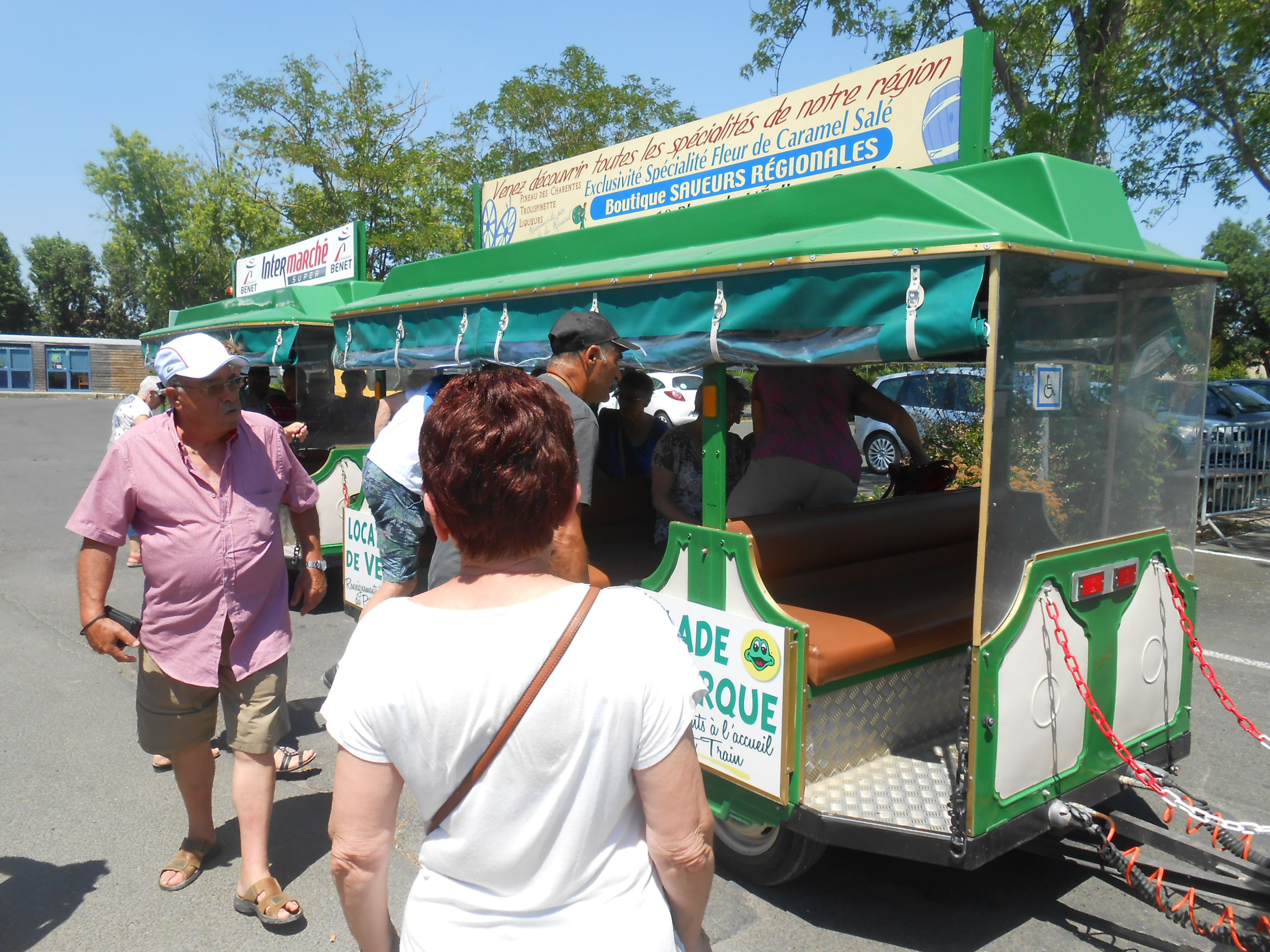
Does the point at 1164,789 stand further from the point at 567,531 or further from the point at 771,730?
the point at 567,531

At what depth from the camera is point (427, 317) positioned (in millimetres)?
5203

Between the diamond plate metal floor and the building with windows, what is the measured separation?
37.8 m

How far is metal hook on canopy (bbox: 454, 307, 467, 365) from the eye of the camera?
15.8ft

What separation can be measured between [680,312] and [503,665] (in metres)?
2.32

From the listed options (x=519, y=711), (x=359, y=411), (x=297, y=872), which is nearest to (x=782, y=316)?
(x=519, y=711)

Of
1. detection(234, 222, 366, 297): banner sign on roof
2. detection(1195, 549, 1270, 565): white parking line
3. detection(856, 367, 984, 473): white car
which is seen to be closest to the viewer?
detection(234, 222, 366, 297): banner sign on roof

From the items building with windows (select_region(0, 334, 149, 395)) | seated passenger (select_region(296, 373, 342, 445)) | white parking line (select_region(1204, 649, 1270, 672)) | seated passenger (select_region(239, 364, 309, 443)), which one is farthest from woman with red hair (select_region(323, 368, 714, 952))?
building with windows (select_region(0, 334, 149, 395))

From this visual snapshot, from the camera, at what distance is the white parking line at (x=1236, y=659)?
6.17m

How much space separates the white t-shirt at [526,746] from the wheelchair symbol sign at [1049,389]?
1997 mm

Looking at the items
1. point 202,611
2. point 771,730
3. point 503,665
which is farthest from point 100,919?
point 503,665

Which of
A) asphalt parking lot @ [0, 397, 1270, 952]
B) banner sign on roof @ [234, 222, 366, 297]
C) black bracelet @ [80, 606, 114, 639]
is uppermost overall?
banner sign on roof @ [234, 222, 366, 297]

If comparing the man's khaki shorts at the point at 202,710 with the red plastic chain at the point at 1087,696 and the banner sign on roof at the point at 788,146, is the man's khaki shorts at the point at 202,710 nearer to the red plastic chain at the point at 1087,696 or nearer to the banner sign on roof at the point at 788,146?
the red plastic chain at the point at 1087,696

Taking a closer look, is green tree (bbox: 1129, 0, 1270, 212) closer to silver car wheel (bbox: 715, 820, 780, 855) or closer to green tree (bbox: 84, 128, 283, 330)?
silver car wheel (bbox: 715, 820, 780, 855)

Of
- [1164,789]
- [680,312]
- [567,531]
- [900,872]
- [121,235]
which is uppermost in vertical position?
[121,235]
